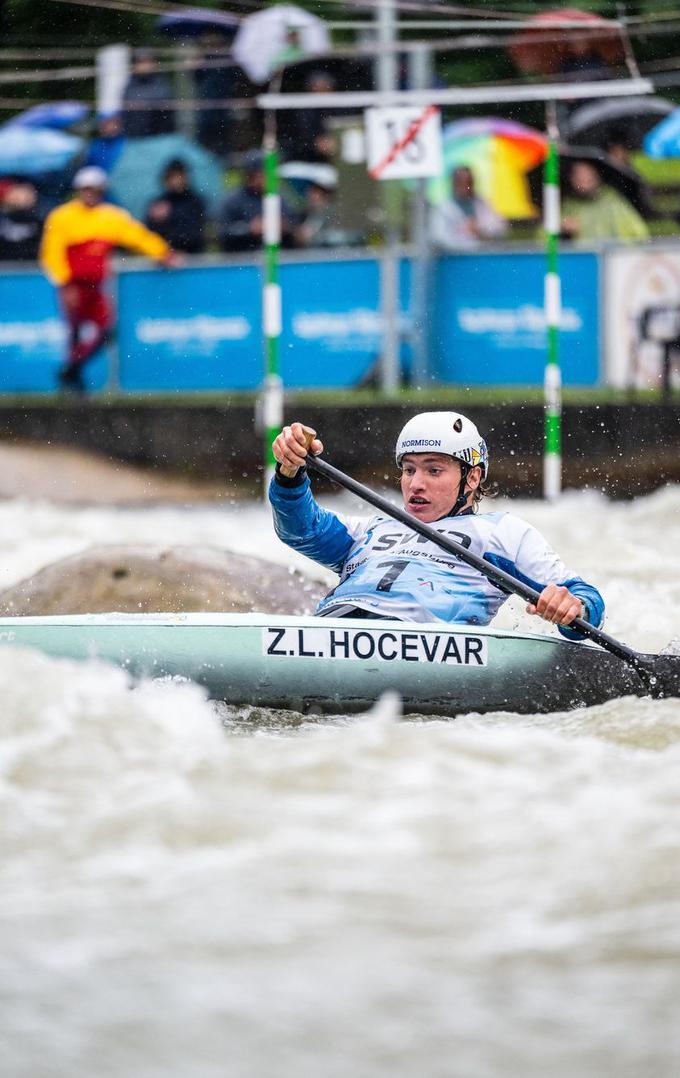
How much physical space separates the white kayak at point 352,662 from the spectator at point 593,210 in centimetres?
721

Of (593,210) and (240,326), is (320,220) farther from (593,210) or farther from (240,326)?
(593,210)

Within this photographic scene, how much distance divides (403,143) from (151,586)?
3.47 m

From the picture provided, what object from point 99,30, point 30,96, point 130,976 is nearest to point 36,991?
point 130,976

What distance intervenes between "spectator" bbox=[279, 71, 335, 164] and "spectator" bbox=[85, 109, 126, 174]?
119cm

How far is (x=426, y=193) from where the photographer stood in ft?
40.9

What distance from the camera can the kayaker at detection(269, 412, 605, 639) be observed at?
574cm

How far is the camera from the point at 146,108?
1291cm

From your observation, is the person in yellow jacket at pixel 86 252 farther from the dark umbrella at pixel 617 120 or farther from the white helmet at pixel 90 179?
the dark umbrella at pixel 617 120

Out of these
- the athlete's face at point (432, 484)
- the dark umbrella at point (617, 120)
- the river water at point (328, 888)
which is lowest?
the river water at point (328, 888)

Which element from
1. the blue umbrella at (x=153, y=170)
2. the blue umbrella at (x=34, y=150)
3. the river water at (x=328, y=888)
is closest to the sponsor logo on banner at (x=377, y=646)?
the river water at (x=328, y=888)

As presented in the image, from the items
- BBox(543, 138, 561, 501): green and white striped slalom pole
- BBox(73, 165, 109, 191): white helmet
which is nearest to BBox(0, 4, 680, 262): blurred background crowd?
BBox(73, 165, 109, 191): white helmet

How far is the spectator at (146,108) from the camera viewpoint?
510 inches

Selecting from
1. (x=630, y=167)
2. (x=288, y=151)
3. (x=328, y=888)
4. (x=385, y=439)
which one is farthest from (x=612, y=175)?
(x=328, y=888)

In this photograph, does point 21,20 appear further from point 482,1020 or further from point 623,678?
point 482,1020
